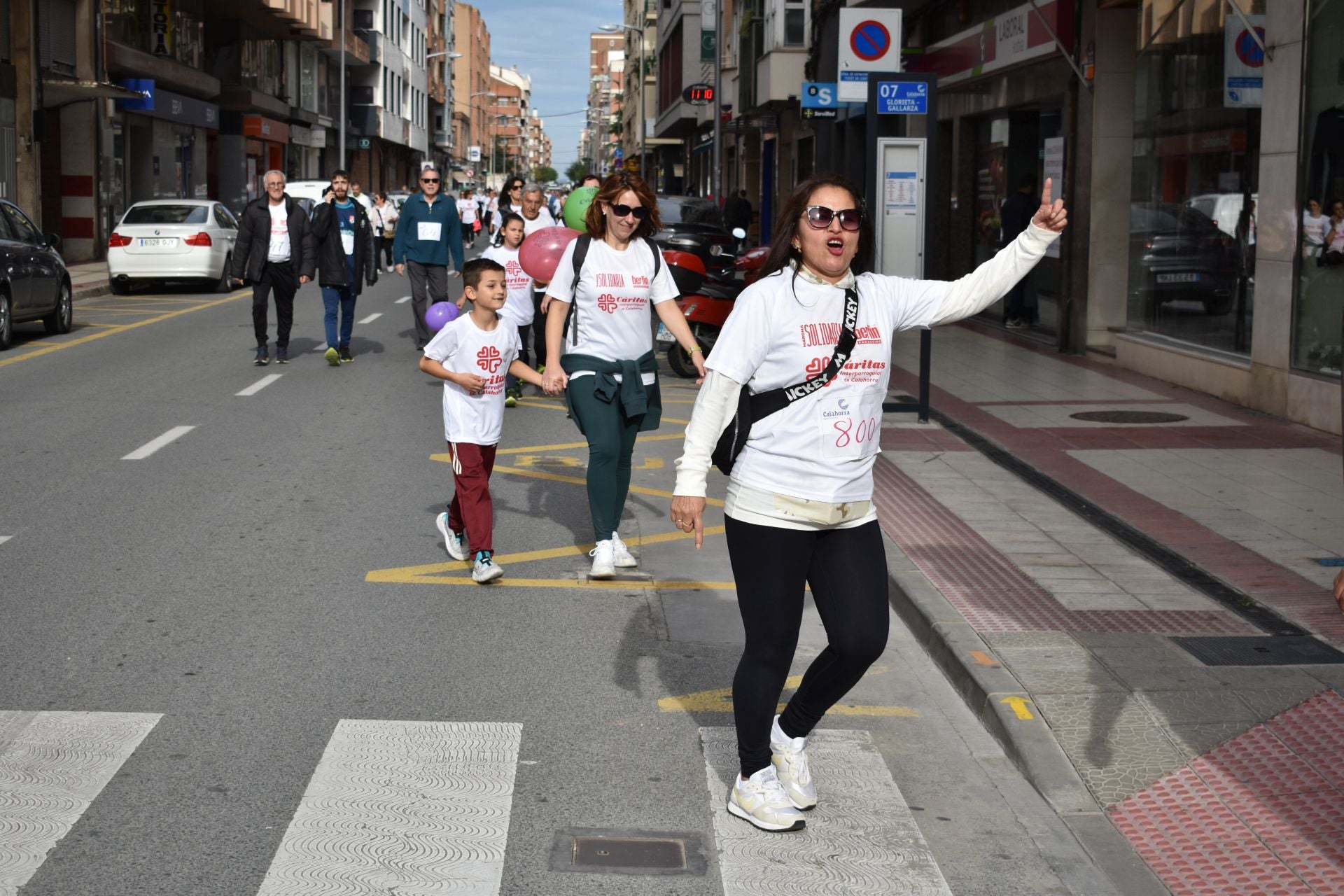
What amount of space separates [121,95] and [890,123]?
52.8 feet

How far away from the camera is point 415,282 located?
54.0ft

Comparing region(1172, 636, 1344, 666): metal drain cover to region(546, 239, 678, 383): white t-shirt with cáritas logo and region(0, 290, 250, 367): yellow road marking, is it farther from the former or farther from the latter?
region(0, 290, 250, 367): yellow road marking

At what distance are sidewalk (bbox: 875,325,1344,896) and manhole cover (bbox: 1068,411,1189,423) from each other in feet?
0.15

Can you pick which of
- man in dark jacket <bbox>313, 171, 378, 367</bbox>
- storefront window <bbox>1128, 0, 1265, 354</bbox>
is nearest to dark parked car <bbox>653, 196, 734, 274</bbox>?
man in dark jacket <bbox>313, 171, 378, 367</bbox>

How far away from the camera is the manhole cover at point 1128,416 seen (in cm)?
1242

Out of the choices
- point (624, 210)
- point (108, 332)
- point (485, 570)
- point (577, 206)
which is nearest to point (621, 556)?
point (485, 570)

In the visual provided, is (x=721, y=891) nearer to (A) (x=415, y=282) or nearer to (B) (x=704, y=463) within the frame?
(B) (x=704, y=463)

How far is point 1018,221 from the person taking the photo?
66.6 ft

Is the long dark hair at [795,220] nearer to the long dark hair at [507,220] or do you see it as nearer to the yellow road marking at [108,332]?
the long dark hair at [507,220]

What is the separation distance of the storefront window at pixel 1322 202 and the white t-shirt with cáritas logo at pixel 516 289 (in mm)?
6160

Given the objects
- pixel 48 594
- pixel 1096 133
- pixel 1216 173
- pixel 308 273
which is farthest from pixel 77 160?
pixel 48 594

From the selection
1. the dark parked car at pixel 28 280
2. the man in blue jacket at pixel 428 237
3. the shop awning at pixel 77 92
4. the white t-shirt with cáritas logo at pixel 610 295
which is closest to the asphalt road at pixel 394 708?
the white t-shirt with cáritas logo at pixel 610 295

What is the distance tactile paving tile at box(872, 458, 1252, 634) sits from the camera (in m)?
6.50

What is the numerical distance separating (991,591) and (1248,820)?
2.52 metres
